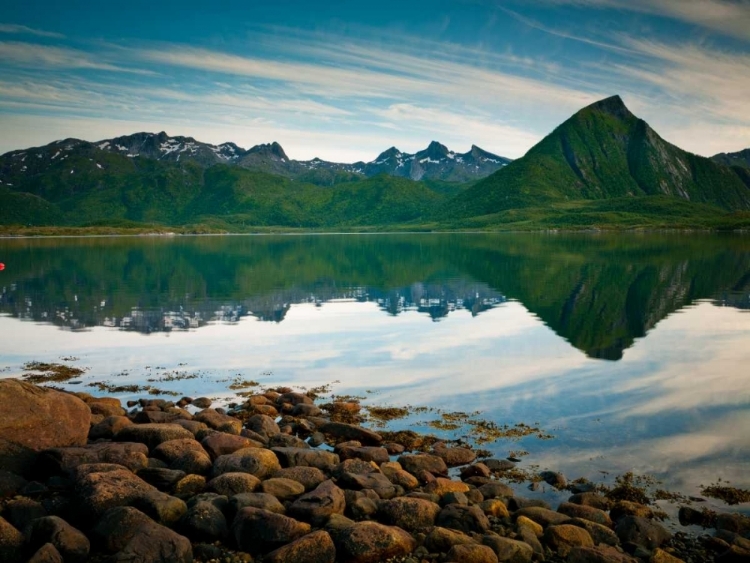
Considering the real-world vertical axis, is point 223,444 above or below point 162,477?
above

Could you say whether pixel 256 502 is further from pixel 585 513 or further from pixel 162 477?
pixel 585 513

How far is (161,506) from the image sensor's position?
15.7 metres

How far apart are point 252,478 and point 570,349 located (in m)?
27.5

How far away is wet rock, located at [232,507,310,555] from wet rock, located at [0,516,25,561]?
4769 mm

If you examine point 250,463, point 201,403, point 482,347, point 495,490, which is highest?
point 482,347

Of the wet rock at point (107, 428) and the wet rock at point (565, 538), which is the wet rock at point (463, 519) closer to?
the wet rock at point (565, 538)

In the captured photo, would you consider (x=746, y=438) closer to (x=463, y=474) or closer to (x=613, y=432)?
(x=613, y=432)

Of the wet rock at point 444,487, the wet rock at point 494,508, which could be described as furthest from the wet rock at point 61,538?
the wet rock at point 494,508

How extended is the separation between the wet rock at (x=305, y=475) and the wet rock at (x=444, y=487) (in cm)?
319

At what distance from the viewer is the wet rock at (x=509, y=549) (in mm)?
14523

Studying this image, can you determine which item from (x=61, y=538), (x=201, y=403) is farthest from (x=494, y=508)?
(x=201, y=403)

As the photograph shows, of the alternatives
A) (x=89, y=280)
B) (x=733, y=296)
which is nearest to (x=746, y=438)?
(x=733, y=296)

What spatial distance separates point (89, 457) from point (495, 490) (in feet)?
40.7

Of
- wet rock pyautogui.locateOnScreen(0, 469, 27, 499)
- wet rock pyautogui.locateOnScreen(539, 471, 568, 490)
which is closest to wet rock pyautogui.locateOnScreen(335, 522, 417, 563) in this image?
wet rock pyautogui.locateOnScreen(539, 471, 568, 490)
